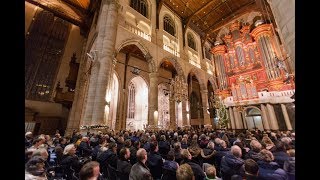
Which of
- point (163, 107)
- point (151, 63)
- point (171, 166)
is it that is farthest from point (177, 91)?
point (171, 166)

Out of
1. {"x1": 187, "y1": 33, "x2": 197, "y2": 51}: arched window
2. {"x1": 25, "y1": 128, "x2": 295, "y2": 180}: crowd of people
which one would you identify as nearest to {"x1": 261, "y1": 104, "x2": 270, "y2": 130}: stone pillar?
{"x1": 187, "y1": 33, "x2": 197, "y2": 51}: arched window

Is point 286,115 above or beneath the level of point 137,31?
beneath

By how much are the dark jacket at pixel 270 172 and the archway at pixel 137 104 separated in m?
14.3

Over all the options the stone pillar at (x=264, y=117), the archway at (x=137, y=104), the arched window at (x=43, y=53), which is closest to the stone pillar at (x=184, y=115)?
the archway at (x=137, y=104)

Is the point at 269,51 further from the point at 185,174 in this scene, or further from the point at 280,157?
the point at 185,174

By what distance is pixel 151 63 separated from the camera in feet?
44.0

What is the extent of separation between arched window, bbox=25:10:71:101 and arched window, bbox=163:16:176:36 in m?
11.8

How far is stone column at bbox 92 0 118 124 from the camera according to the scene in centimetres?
855

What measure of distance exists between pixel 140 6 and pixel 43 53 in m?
11.7

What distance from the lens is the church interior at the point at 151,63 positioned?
12.8 m

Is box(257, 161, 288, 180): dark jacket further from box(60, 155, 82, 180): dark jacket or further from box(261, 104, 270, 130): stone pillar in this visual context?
box(261, 104, 270, 130): stone pillar

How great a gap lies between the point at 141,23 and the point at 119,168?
13.7 meters
